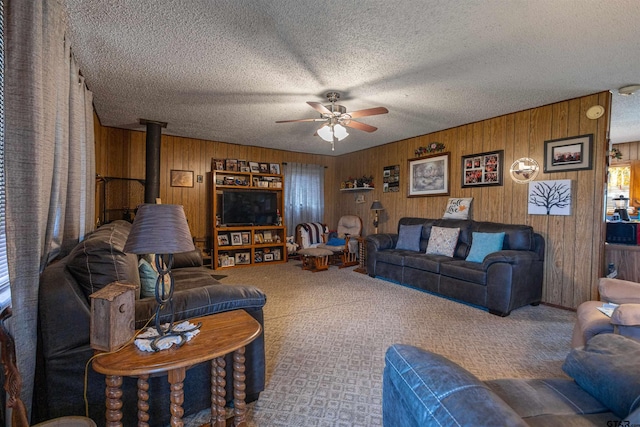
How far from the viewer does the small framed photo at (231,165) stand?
5.48m

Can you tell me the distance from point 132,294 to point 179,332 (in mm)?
269

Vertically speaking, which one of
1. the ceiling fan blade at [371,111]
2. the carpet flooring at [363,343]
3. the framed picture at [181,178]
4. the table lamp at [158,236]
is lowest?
the carpet flooring at [363,343]

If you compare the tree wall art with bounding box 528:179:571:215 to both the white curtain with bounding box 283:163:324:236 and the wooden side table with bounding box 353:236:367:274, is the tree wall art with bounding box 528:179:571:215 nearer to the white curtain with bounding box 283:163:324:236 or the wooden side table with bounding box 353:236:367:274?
the wooden side table with bounding box 353:236:367:274

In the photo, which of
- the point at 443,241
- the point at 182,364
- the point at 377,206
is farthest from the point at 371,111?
the point at 377,206

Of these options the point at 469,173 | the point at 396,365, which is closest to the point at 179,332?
the point at 396,365

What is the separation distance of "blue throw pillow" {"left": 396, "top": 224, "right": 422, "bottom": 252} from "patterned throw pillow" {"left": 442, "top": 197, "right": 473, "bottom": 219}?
487 mm

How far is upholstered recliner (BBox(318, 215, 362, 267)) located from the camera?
217 inches

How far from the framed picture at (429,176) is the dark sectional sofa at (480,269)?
0.61 m

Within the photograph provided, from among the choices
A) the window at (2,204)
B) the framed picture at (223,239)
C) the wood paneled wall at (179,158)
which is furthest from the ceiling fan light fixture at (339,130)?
the framed picture at (223,239)

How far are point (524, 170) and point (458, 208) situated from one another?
0.98 m

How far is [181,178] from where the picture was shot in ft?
17.0

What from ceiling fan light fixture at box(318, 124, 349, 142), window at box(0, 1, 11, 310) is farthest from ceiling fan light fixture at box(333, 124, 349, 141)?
window at box(0, 1, 11, 310)

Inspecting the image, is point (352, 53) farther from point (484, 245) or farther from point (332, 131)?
point (484, 245)

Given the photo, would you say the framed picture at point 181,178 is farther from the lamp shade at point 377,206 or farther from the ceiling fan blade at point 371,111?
the ceiling fan blade at point 371,111
